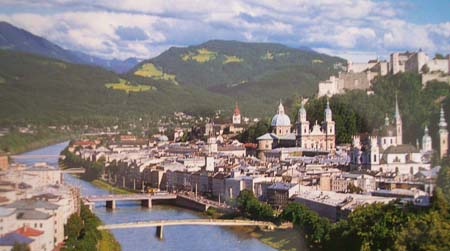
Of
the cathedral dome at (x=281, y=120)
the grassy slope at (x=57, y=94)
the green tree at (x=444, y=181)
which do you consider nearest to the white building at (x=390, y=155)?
the green tree at (x=444, y=181)

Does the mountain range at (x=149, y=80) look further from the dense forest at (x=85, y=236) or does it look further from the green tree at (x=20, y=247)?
the green tree at (x=20, y=247)

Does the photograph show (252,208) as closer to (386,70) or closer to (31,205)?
(31,205)

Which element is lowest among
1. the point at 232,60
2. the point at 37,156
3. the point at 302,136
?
the point at 37,156

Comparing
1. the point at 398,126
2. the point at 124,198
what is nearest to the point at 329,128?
the point at 398,126

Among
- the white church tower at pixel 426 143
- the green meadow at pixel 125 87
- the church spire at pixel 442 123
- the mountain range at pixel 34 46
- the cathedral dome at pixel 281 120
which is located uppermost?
the green meadow at pixel 125 87

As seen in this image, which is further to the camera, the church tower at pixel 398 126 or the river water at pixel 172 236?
the church tower at pixel 398 126

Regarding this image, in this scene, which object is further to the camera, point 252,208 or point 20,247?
point 252,208

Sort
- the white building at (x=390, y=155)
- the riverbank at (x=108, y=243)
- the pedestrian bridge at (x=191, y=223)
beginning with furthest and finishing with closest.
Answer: the white building at (x=390, y=155), the pedestrian bridge at (x=191, y=223), the riverbank at (x=108, y=243)
